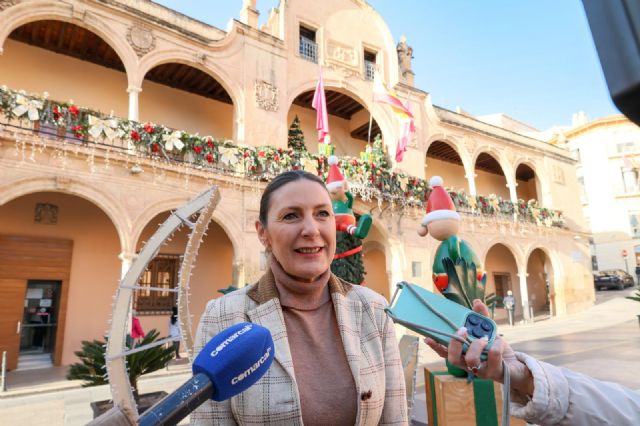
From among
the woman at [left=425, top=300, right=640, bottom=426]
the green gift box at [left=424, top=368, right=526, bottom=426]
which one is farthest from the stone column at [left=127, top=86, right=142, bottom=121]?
the woman at [left=425, top=300, right=640, bottom=426]

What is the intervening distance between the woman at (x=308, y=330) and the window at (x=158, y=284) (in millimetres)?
11454

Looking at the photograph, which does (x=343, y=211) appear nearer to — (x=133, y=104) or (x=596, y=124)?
(x=133, y=104)

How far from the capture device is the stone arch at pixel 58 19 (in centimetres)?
906

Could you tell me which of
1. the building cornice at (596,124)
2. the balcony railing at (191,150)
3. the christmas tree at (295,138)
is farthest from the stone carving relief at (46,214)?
the building cornice at (596,124)

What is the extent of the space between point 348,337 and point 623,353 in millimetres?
9171

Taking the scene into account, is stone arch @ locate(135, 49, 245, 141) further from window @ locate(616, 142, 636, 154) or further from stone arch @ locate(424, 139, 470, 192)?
window @ locate(616, 142, 636, 154)

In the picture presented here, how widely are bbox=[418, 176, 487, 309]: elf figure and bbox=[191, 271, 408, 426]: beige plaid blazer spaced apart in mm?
1649

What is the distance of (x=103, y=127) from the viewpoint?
9.48 m

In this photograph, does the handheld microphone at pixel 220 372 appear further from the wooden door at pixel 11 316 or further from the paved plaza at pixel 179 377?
the wooden door at pixel 11 316

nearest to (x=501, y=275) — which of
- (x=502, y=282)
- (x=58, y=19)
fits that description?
(x=502, y=282)

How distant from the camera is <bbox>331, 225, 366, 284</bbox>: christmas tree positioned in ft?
14.3

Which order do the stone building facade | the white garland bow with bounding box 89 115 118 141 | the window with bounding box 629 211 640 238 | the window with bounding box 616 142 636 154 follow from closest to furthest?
the white garland bow with bounding box 89 115 118 141 → the stone building facade → the window with bounding box 629 211 640 238 → the window with bounding box 616 142 636 154

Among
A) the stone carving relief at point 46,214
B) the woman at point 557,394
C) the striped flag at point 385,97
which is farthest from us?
the striped flag at point 385,97

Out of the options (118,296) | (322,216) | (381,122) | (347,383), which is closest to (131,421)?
(347,383)
